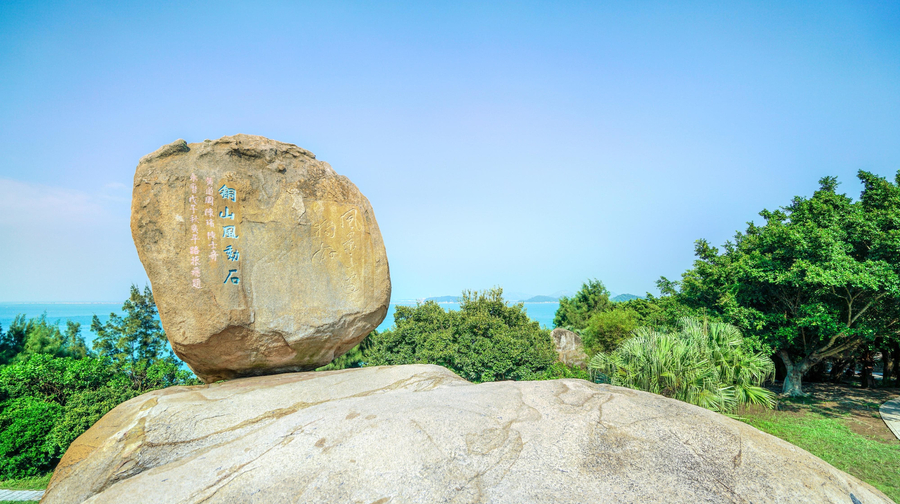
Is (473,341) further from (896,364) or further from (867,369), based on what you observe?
(896,364)

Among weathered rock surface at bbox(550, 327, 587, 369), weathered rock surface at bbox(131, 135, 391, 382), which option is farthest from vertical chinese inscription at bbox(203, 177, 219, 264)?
weathered rock surface at bbox(550, 327, 587, 369)

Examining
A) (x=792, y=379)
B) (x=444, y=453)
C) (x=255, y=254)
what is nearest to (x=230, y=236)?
(x=255, y=254)

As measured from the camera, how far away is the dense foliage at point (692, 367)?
10.4 meters

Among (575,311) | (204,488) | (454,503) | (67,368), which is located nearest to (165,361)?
(67,368)

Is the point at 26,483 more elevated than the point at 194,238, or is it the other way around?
the point at 194,238

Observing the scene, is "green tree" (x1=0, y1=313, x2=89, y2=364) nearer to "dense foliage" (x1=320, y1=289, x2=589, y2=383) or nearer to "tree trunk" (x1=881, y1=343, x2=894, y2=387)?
"dense foliage" (x1=320, y1=289, x2=589, y2=383)

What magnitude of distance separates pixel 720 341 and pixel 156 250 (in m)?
13.2

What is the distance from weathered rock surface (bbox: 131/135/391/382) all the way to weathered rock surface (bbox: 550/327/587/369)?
50.6 feet

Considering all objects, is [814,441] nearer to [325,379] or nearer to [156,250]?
[325,379]

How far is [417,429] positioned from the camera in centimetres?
531

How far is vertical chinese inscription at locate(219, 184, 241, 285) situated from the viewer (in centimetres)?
720

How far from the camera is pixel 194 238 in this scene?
6977mm

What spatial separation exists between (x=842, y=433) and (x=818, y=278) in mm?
4177

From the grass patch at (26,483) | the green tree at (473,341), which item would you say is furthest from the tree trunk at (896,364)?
the grass patch at (26,483)
